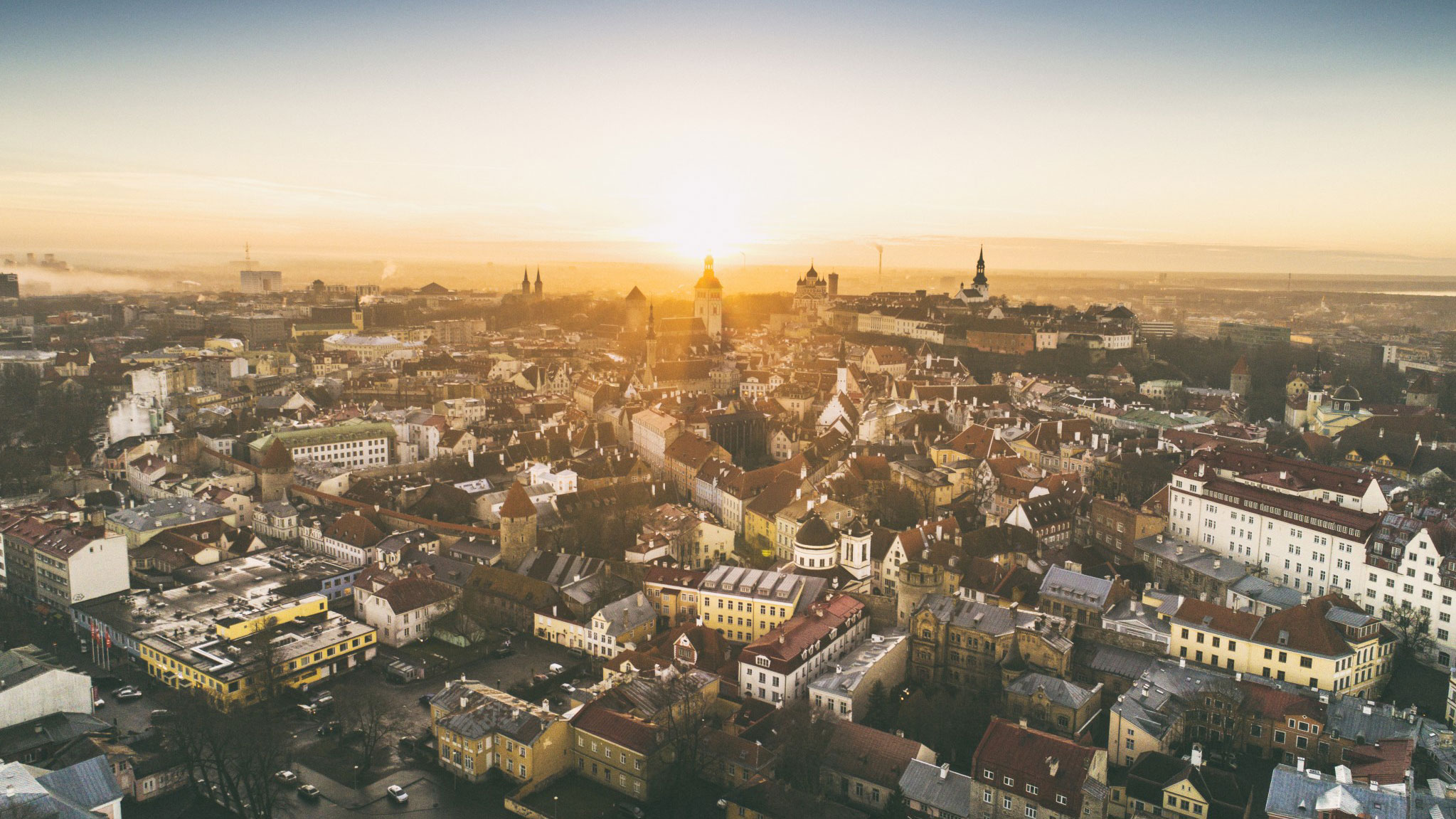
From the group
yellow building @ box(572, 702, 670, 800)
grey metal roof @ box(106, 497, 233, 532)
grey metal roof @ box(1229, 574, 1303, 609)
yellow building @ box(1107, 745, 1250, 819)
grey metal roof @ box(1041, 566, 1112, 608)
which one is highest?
grey metal roof @ box(1041, 566, 1112, 608)

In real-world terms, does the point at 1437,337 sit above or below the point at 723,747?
above

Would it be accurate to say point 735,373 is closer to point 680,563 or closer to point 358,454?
point 358,454

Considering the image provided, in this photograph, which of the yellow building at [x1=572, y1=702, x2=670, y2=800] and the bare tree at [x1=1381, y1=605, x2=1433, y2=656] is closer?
the yellow building at [x1=572, y1=702, x2=670, y2=800]

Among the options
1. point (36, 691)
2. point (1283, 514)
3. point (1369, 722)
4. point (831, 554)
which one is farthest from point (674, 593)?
point (1283, 514)

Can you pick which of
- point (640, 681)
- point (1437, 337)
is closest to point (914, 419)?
point (640, 681)

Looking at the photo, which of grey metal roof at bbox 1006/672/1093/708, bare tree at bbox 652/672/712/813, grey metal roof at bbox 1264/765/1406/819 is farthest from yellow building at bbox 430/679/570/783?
grey metal roof at bbox 1264/765/1406/819

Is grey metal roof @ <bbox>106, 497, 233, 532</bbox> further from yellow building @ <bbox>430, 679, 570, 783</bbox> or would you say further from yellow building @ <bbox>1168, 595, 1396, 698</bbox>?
yellow building @ <bbox>1168, 595, 1396, 698</bbox>
